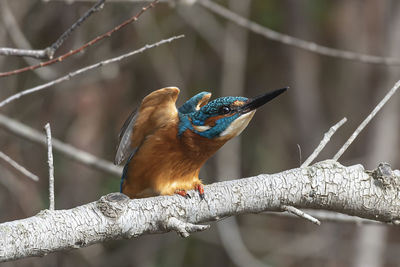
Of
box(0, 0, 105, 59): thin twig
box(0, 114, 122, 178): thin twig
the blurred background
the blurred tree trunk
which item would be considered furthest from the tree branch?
the blurred tree trunk

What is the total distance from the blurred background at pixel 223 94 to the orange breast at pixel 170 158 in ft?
5.40

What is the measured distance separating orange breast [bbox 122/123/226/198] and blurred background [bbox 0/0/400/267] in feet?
5.40

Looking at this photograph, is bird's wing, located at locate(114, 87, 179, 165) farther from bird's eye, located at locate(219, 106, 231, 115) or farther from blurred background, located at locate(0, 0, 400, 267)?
blurred background, located at locate(0, 0, 400, 267)

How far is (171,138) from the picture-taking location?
8.82ft

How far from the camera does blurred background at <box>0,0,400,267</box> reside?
4590mm

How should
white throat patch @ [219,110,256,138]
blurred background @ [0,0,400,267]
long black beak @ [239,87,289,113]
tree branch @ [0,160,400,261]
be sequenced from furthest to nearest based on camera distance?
1. blurred background @ [0,0,400,267]
2. white throat patch @ [219,110,256,138]
3. long black beak @ [239,87,289,113]
4. tree branch @ [0,160,400,261]

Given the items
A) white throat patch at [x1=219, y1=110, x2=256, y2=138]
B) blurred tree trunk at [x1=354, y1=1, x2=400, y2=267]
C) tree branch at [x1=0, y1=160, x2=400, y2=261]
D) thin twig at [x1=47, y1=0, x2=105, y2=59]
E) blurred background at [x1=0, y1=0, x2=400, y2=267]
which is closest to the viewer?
thin twig at [x1=47, y1=0, x2=105, y2=59]

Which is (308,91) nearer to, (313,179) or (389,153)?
(389,153)

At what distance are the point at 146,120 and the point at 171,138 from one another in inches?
5.7

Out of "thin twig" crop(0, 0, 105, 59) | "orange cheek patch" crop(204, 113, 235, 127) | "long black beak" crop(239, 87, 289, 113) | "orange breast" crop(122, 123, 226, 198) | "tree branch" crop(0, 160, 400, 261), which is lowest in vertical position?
"tree branch" crop(0, 160, 400, 261)

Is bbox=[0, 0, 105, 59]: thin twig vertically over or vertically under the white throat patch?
over

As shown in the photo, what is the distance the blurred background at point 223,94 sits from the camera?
4590mm

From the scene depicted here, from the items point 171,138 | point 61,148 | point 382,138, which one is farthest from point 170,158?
point 382,138

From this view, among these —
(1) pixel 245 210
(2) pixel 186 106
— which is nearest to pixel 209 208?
(1) pixel 245 210
